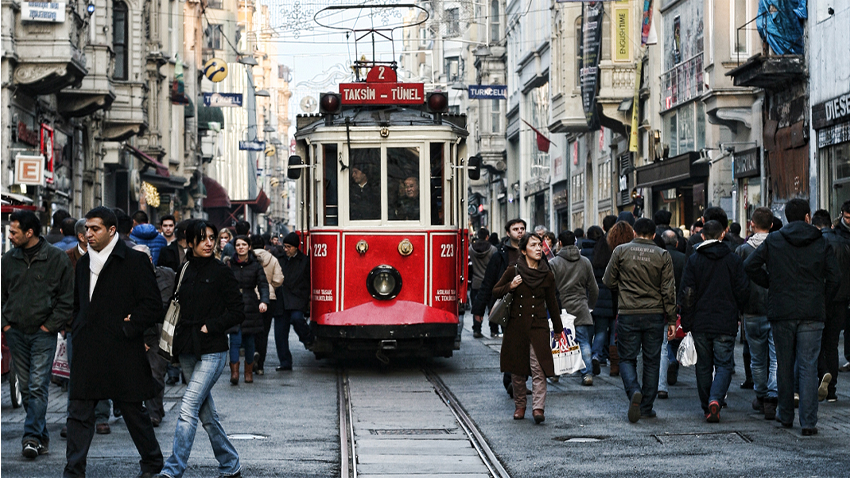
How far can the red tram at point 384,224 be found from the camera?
600 inches

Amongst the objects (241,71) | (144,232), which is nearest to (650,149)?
(144,232)

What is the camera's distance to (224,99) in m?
39.2

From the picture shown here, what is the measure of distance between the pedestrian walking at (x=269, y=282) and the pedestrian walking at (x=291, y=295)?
0.41 ft

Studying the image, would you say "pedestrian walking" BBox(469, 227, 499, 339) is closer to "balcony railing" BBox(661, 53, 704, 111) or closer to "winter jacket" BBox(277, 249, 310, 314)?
"winter jacket" BBox(277, 249, 310, 314)

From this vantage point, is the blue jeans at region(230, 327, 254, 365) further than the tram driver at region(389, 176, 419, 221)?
No

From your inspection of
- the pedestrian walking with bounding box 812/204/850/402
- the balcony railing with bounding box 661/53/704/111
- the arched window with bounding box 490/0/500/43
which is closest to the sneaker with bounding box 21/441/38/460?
the pedestrian walking with bounding box 812/204/850/402

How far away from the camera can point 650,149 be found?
106ft

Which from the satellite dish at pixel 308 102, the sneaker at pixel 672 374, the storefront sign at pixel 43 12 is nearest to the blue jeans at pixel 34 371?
the sneaker at pixel 672 374

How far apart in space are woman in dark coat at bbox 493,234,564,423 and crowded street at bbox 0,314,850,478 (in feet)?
1.46

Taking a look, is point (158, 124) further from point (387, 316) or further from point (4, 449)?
point (4, 449)

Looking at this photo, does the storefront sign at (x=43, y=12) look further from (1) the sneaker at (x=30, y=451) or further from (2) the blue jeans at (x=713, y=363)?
(2) the blue jeans at (x=713, y=363)

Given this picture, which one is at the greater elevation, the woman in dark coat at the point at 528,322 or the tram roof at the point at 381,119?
the tram roof at the point at 381,119

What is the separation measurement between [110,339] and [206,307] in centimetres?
66

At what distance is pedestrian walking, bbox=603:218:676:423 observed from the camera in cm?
1140
